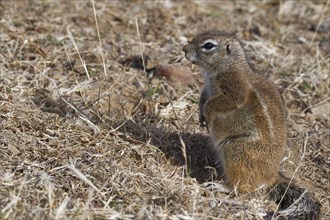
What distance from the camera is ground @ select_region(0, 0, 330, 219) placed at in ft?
16.8

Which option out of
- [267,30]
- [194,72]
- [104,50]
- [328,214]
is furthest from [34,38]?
[328,214]

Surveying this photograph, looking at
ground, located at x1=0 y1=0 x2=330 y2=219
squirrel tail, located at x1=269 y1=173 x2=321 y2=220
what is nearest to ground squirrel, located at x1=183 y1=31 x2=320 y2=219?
squirrel tail, located at x1=269 y1=173 x2=321 y2=220

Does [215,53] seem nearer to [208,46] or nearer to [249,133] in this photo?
[208,46]

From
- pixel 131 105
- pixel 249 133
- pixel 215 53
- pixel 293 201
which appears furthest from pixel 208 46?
pixel 293 201

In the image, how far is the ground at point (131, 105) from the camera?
511 cm

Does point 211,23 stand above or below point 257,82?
below

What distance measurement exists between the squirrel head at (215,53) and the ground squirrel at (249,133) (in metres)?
0.02

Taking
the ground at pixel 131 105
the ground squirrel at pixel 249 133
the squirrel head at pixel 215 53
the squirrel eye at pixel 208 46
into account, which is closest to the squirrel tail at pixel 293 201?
the ground squirrel at pixel 249 133

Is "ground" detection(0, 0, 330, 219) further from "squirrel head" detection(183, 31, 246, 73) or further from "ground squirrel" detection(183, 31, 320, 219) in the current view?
"squirrel head" detection(183, 31, 246, 73)

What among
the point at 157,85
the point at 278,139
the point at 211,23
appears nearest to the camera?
the point at 278,139

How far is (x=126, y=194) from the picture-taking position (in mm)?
5141

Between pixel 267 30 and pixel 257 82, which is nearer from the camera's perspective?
pixel 257 82

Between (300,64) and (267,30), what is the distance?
0.97 meters

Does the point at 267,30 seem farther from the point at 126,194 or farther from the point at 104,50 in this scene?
the point at 126,194
